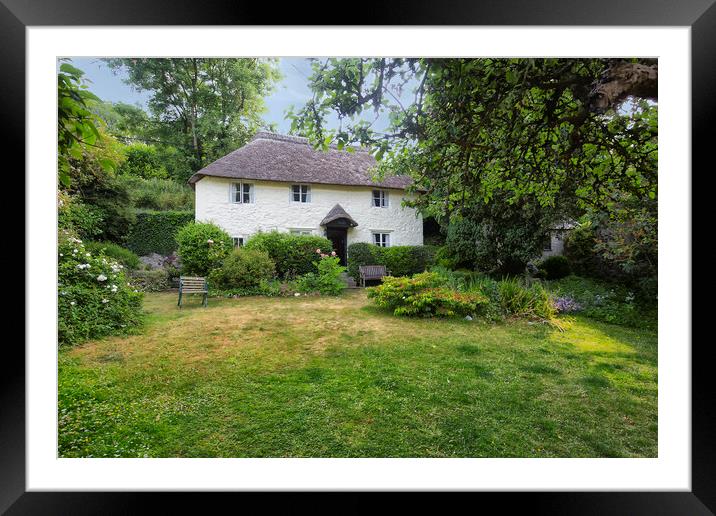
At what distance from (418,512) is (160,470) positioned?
1.27 m

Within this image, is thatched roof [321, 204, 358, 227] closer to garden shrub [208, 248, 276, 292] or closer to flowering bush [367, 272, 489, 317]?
garden shrub [208, 248, 276, 292]

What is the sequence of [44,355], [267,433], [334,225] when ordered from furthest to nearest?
[334,225]
[267,433]
[44,355]

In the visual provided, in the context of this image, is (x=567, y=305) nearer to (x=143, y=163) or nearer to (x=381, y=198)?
(x=381, y=198)

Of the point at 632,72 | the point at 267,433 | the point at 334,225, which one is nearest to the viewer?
the point at 632,72

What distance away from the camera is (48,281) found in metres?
1.34

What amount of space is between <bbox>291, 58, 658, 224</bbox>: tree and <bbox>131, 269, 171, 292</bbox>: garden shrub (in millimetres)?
3567

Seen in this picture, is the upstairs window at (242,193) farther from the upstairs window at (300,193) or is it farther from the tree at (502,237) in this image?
the tree at (502,237)

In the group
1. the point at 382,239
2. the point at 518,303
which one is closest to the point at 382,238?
the point at 382,239

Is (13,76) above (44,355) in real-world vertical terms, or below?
above
